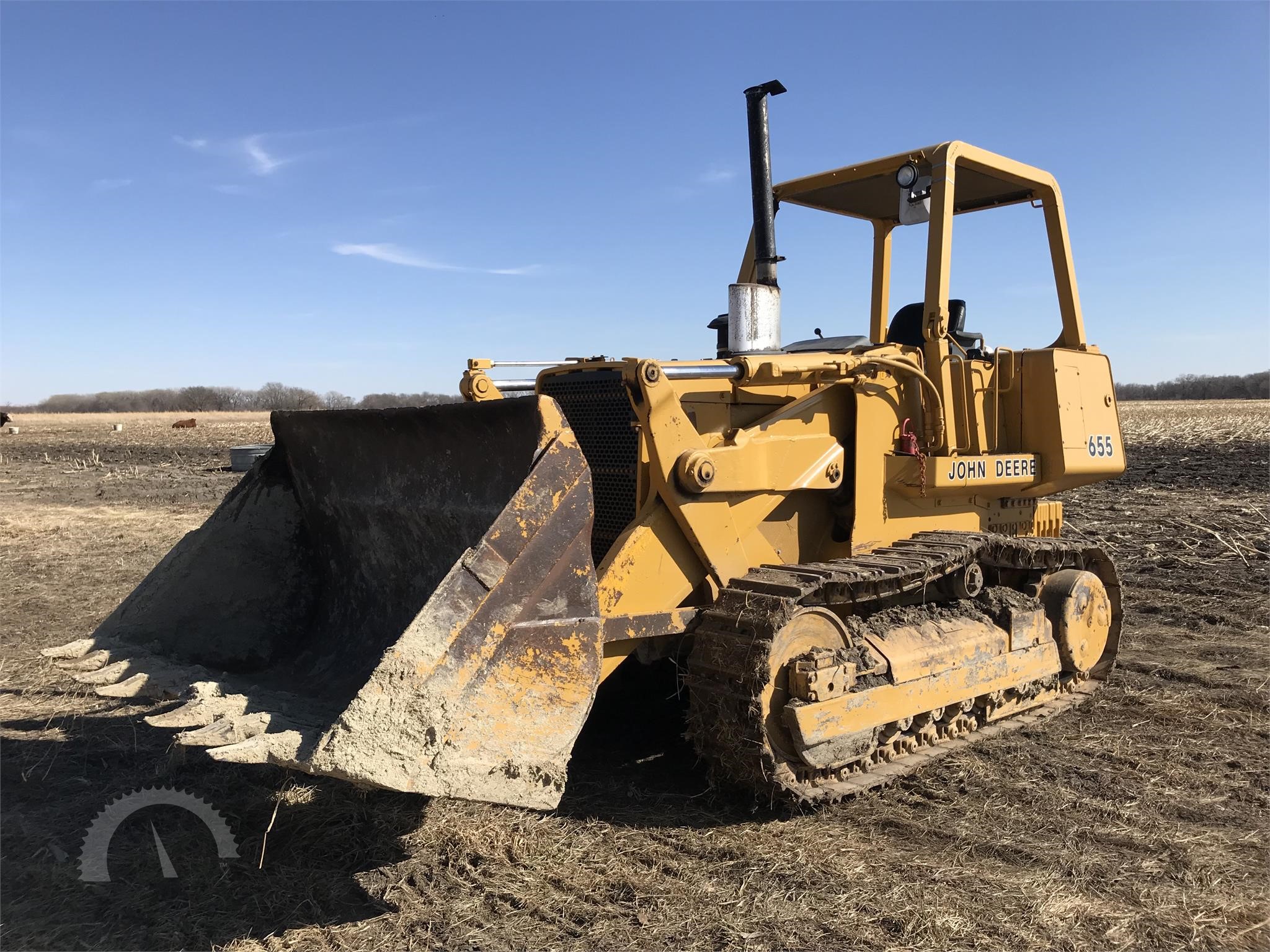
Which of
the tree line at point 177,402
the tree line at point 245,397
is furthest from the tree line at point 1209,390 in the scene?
the tree line at point 177,402

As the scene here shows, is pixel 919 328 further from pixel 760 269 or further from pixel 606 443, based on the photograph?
pixel 606 443

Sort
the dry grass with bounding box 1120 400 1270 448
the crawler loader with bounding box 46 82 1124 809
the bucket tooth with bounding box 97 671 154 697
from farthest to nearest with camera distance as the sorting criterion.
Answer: the dry grass with bounding box 1120 400 1270 448 < the bucket tooth with bounding box 97 671 154 697 < the crawler loader with bounding box 46 82 1124 809

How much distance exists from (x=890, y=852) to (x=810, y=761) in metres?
0.49

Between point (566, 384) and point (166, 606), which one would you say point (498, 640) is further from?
point (166, 606)

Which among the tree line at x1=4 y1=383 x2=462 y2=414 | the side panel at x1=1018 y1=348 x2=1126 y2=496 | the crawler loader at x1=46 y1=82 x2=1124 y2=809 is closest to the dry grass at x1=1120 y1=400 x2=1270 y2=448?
the side panel at x1=1018 y1=348 x2=1126 y2=496

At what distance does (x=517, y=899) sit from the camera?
141 inches

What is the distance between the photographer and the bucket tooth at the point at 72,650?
162 inches

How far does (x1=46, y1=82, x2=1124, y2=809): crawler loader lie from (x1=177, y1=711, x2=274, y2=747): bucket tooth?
0.03 feet

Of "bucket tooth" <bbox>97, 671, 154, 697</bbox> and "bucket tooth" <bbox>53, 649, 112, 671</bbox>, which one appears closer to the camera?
"bucket tooth" <bbox>97, 671, 154, 697</bbox>

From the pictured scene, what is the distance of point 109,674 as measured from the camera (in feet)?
13.2

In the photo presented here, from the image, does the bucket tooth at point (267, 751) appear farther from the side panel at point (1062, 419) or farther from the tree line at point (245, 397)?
the tree line at point (245, 397)

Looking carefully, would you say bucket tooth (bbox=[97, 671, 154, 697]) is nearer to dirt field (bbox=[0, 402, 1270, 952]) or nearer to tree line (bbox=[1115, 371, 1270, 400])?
dirt field (bbox=[0, 402, 1270, 952])

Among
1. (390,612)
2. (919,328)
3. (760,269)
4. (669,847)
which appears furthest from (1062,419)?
(390,612)

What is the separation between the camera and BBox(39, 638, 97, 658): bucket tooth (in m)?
4.12
